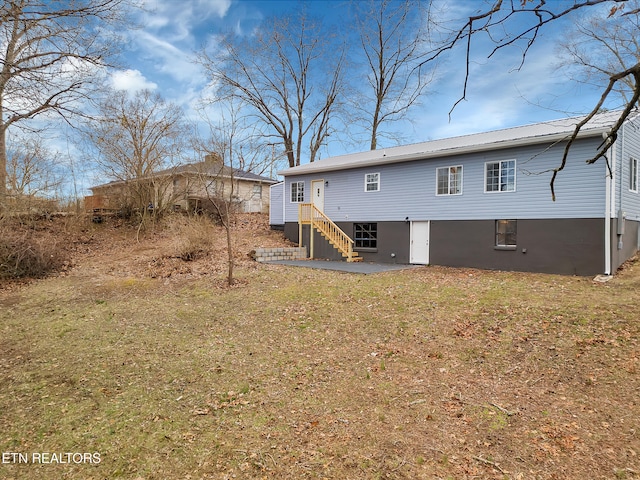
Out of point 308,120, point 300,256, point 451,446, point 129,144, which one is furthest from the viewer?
point 308,120

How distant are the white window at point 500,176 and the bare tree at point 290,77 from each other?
673 inches

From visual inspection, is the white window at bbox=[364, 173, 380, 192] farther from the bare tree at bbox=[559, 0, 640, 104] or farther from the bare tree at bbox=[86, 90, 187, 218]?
the bare tree at bbox=[86, 90, 187, 218]

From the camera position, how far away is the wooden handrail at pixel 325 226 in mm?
15852

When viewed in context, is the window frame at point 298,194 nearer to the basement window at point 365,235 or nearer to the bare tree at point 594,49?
the basement window at point 365,235

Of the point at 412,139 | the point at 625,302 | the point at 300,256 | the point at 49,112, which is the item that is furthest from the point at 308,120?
the point at 625,302

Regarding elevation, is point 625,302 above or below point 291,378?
above

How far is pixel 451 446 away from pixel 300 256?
1372cm

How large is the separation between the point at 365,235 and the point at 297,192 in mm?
4555

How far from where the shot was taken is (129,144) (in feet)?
59.8

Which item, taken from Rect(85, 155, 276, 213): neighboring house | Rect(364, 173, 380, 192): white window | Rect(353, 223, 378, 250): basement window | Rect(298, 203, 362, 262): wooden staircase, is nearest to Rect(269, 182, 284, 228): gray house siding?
Rect(85, 155, 276, 213): neighboring house

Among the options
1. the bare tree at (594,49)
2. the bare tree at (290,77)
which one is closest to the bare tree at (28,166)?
the bare tree at (290,77)

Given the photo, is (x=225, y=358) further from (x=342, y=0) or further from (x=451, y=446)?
(x=342, y=0)

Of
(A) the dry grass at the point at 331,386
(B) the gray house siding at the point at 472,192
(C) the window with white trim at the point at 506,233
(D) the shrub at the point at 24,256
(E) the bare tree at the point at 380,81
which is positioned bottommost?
(A) the dry grass at the point at 331,386

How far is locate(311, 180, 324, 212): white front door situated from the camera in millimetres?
17422
